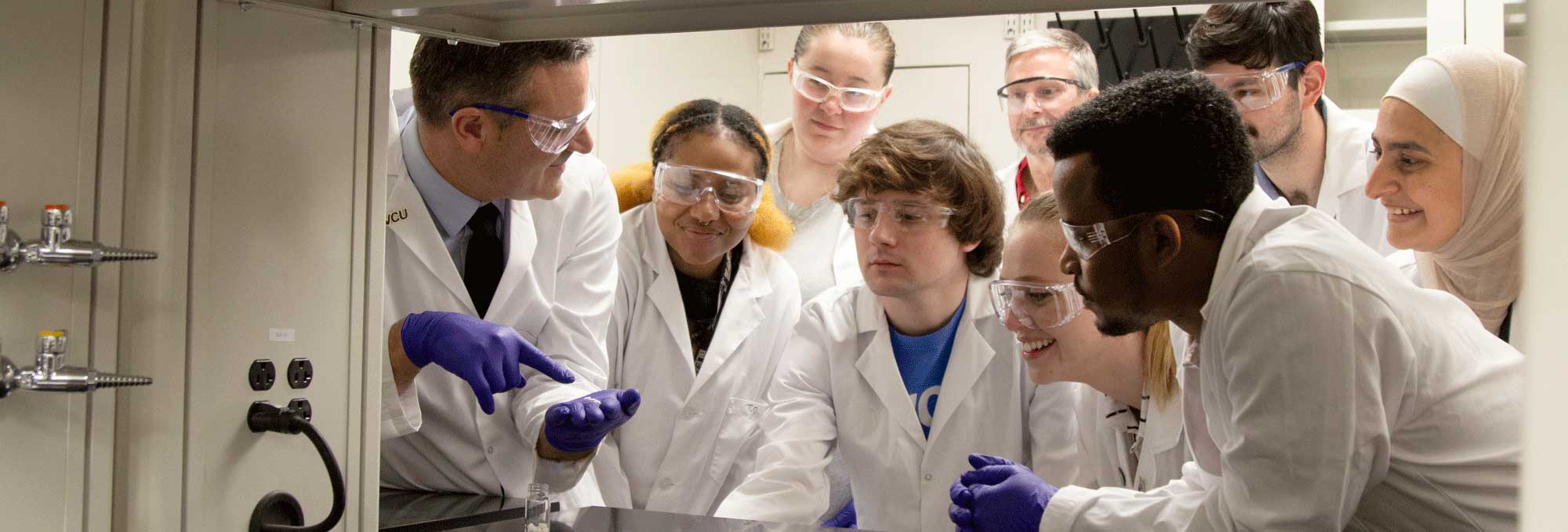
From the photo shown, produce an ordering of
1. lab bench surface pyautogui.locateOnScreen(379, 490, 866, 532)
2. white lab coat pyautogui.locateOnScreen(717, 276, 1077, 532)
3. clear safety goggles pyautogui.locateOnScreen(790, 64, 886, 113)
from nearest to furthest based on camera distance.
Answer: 1. lab bench surface pyautogui.locateOnScreen(379, 490, 866, 532)
2. white lab coat pyautogui.locateOnScreen(717, 276, 1077, 532)
3. clear safety goggles pyautogui.locateOnScreen(790, 64, 886, 113)

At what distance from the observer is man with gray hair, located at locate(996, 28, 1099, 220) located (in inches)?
100

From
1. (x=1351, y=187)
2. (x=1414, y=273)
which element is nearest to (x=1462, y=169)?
(x=1414, y=273)

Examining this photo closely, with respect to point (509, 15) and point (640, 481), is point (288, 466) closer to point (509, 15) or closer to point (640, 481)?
point (509, 15)

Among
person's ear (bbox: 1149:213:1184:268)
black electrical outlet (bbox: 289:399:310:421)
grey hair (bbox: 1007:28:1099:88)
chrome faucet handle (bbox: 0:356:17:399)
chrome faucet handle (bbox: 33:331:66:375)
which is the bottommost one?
black electrical outlet (bbox: 289:399:310:421)

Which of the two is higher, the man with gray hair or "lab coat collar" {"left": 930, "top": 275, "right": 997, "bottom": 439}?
the man with gray hair

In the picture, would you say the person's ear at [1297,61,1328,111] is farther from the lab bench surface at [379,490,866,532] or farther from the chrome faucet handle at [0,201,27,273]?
the chrome faucet handle at [0,201,27,273]

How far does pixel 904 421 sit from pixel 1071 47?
1042mm

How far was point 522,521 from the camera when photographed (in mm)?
1368

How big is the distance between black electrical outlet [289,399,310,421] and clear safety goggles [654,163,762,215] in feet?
4.34

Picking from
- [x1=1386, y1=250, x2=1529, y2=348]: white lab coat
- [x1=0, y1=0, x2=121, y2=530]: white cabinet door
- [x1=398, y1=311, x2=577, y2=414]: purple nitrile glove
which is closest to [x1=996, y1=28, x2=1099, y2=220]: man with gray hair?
[x1=1386, y1=250, x2=1529, y2=348]: white lab coat

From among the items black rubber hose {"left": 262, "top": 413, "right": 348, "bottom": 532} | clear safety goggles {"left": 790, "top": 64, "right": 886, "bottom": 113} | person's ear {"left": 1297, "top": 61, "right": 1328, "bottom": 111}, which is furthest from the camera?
clear safety goggles {"left": 790, "top": 64, "right": 886, "bottom": 113}

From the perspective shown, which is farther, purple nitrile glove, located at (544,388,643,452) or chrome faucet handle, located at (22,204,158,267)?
purple nitrile glove, located at (544,388,643,452)

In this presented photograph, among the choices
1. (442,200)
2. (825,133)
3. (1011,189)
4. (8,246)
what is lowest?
(8,246)

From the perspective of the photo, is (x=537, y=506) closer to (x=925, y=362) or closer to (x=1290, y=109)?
(x=925, y=362)
